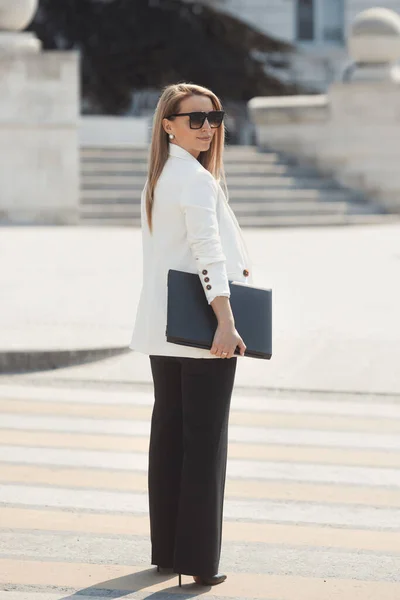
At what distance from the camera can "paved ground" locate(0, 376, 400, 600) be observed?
4703 mm

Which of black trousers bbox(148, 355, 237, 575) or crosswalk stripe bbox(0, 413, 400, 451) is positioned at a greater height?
black trousers bbox(148, 355, 237, 575)

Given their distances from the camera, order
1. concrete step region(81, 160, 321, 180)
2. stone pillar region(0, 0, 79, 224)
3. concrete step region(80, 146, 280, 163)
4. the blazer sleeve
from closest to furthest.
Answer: the blazer sleeve, stone pillar region(0, 0, 79, 224), concrete step region(81, 160, 321, 180), concrete step region(80, 146, 280, 163)

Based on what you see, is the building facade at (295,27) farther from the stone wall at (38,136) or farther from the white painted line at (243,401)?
the white painted line at (243,401)

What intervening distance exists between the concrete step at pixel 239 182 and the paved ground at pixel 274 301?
182 centimetres

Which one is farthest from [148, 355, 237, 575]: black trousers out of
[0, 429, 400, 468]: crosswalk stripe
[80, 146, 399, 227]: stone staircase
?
[80, 146, 399, 227]: stone staircase

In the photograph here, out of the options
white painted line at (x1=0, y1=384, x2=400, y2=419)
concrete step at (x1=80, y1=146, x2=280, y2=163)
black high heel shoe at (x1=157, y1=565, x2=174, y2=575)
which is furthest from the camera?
concrete step at (x1=80, y1=146, x2=280, y2=163)

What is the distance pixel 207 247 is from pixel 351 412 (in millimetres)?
3678

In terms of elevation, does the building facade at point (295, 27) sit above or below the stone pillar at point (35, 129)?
above

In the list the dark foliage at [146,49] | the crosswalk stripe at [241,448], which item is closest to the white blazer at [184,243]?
the crosswalk stripe at [241,448]

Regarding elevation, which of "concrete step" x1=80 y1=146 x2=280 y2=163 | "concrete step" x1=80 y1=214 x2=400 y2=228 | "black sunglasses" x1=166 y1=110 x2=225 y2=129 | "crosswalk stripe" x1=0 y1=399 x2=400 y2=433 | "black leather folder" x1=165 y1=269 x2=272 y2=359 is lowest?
"crosswalk stripe" x1=0 y1=399 x2=400 y2=433

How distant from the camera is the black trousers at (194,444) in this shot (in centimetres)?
446

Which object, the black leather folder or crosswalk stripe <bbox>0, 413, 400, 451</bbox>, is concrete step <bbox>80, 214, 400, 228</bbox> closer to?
crosswalk stripe <bbox>0, 413, 400, 451</bbox>

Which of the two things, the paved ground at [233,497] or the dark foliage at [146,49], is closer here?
the paved ground at [233,497]

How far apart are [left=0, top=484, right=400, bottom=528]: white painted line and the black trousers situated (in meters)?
Result: 1.07
